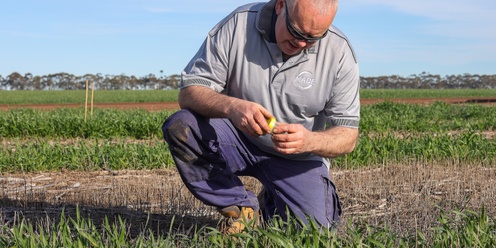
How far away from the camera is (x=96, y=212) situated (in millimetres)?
6051

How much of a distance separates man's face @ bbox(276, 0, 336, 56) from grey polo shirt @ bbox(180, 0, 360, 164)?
0.62 feet

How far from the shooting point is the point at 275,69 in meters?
4.64

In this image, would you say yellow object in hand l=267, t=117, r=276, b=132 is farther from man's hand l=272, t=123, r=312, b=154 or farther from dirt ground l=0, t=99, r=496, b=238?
dirt ground l=0, t=99, r=496, b=238

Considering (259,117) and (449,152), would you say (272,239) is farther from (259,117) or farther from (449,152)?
(449,152)

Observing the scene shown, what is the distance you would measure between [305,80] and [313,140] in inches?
23.2

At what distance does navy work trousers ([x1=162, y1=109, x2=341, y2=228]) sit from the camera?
4641mm

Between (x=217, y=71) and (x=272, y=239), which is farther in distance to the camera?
(x=217, y=71)

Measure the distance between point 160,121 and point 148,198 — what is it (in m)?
8.46

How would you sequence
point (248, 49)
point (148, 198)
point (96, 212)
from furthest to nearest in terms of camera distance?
point (148, 198) < point (96, 212) < point (248, 49)

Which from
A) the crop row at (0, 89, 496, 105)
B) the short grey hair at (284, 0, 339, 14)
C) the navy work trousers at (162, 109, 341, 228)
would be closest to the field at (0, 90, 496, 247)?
the navy work trousers at (162, 109, 341, 228)

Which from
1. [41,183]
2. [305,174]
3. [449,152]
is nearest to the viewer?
[305,174]

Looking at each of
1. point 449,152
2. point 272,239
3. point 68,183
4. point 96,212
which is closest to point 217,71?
point 272,239

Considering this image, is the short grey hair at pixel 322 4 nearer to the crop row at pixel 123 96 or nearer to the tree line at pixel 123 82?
the crop row at pixel 123 96

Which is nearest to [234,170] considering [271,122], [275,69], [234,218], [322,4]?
[234,218]
